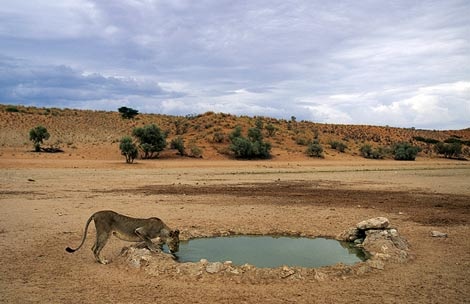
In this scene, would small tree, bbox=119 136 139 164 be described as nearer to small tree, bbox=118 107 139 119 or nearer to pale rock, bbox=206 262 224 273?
pale rock, bbox=206 262 224 273

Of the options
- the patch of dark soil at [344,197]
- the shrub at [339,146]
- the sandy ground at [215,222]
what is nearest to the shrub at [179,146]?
the sandy ground at [215,222]

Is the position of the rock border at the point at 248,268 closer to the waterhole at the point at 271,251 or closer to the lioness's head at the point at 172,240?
the lioness's head at the point at 172,240

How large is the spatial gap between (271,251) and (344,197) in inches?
442

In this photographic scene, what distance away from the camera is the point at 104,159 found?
145 feet

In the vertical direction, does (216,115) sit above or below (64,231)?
above

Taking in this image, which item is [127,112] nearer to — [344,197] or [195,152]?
[195,152]

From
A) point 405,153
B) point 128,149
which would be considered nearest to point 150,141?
point 128,149

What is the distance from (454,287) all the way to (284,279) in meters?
3.53

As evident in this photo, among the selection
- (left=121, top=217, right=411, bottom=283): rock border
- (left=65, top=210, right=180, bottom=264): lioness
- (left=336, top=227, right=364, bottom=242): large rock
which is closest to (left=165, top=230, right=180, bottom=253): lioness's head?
(left=65, top=210, right=180, bottom=264): lioness

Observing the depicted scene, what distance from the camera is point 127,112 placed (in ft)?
261

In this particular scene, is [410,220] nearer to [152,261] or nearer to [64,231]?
[152,261]

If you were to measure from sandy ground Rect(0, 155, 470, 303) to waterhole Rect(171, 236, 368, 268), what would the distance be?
2.55 feet

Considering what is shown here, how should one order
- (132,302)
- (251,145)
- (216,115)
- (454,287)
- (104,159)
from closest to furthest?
1. (132,302)
2. (454,287)
3. (104,159)
4. (251,145)
5. (216,115)

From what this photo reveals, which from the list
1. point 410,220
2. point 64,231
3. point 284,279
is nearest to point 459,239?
point 410,220
